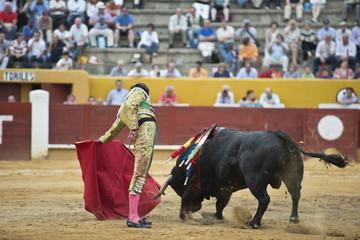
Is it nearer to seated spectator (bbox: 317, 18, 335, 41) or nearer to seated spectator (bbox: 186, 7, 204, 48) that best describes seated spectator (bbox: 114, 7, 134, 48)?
seated spectator (bbox: 186, 7, 204, 48)

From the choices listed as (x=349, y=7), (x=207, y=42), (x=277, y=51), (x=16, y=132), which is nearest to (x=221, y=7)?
(x=207, y=42)

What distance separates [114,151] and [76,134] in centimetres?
604

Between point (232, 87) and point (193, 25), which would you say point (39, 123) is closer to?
point (232, 87)

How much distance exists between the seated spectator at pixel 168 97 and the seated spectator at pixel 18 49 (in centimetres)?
337

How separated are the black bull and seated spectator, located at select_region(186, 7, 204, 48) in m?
8.75

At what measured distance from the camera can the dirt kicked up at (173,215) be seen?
4938 millimetres

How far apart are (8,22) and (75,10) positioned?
1648 millimetres

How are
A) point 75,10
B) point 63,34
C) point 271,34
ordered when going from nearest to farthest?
point 271,34 < point 63,34 < point 75,10

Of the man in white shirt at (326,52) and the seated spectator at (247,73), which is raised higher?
the man in white shirt at (326,52)

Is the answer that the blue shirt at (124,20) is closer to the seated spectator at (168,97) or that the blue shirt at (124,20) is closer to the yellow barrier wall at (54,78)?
the yellow barrier wall at (54,78)

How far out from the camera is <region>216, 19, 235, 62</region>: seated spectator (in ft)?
45.5

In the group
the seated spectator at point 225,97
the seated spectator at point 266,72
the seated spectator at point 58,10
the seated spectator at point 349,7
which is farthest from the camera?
the seated spectator at point 349,7

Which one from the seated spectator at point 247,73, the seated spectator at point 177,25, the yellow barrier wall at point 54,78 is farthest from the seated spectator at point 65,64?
the seated spectator at point 247,73

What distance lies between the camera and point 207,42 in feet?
46.2
